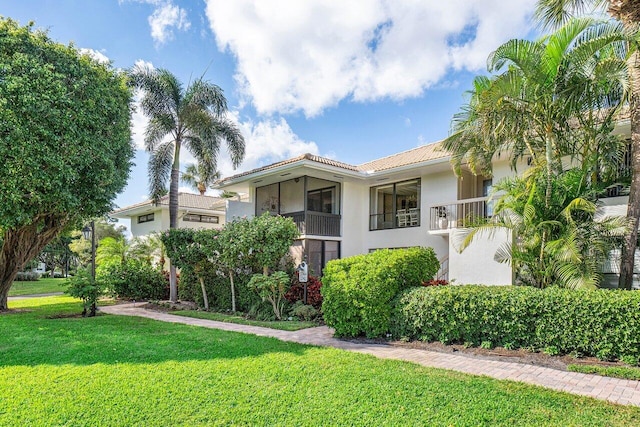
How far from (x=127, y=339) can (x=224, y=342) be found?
2.20 metres

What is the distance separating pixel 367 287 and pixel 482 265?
4542 mm

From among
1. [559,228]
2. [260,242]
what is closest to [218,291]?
[260,242]

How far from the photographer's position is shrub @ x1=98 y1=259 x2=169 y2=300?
1820cm

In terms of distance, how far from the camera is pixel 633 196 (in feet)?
26.2

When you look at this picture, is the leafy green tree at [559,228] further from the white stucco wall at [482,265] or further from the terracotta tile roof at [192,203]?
the terracotta tile roof at [192,203]

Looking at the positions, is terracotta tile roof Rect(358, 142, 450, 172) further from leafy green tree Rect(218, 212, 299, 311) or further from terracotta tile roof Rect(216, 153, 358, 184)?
leafy green tree Rect(218, 212, 299, 311)

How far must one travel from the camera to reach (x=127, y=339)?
8.53 m

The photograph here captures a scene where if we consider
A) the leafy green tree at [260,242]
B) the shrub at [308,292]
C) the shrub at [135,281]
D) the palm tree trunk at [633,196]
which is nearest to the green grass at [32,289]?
the shrub at [135,281]

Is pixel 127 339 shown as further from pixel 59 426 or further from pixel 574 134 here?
pixel 574 134

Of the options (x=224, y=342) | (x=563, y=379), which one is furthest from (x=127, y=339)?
(x=563, y=379)

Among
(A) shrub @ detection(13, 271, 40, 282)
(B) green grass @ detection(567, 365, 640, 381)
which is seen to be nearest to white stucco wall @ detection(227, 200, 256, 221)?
(B) green grass @ detection(567, 365, 640, 381)

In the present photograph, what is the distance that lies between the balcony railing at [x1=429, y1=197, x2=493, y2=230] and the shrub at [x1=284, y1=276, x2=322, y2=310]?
5356 mm

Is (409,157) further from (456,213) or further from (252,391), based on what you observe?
(252,391)

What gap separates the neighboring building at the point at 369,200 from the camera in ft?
50.0
